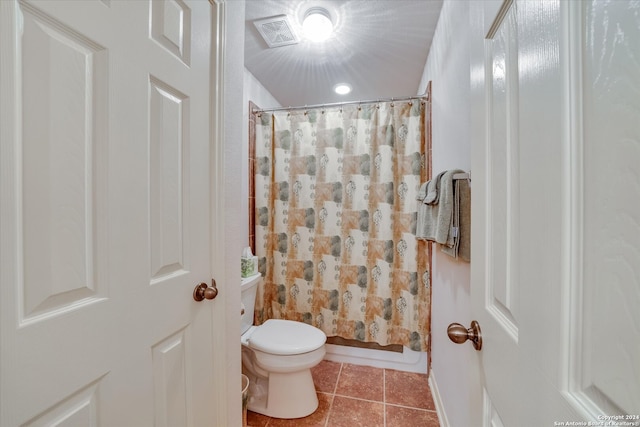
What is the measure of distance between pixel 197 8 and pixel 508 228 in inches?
42.4

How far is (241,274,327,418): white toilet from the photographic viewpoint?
1.43 metres

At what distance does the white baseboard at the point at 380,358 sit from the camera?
1.90 metres

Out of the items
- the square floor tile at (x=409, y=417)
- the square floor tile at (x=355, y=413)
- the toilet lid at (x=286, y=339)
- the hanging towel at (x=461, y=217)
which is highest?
the hanging towel at (x=461, y=217)

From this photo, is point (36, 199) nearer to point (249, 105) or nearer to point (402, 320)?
point (249, 105)

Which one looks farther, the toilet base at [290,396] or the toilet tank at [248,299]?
the toilet tank at [248,299]

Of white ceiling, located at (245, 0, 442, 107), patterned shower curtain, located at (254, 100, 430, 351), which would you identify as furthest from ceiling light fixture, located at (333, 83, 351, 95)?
patterned shower curtain, located at (254, 100, 430, 351)

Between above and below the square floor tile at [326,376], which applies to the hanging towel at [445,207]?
above

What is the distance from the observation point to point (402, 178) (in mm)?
1879

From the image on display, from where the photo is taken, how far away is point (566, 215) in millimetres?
329

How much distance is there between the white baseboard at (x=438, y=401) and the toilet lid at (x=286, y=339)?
72 centimetres

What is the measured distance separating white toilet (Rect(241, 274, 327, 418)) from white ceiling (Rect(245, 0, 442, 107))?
1.60m

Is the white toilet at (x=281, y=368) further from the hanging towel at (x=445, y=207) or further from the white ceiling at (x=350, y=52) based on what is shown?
the white ceiling at (x=350, y=52)

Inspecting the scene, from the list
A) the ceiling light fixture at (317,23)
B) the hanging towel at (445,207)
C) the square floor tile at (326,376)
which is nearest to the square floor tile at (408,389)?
the square floor tile at (326,376)

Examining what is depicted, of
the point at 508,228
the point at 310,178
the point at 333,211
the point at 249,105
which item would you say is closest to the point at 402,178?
the point at 333,211
